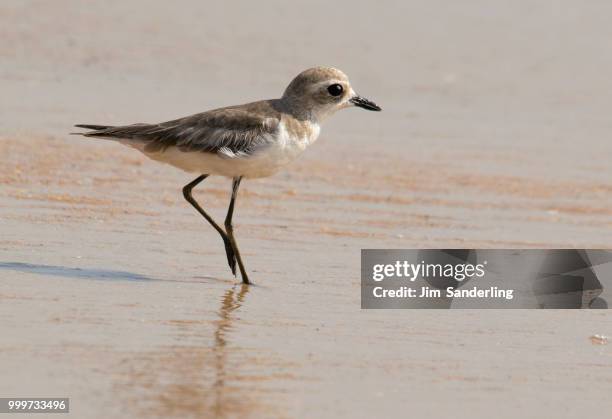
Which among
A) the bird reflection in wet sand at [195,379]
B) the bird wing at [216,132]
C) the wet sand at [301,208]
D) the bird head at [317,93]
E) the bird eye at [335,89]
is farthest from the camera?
the bird eye at [335,89]

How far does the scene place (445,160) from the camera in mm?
11320

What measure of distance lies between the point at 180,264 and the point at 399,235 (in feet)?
5.66

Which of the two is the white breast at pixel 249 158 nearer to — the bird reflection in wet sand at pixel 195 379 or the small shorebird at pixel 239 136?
the small shorebird at pixel 239 136

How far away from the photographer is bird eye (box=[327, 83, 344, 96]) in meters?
7.55

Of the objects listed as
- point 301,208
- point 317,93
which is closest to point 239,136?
point 317,93

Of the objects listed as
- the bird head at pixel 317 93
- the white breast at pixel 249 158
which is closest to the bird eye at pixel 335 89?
the bird head at pixel 317 93

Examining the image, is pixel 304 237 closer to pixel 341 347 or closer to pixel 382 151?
pixel 341 347

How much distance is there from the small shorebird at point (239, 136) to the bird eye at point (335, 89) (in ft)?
0.12

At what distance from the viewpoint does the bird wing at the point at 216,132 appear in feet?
23.1

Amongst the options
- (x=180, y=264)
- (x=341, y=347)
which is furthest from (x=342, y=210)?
(x=341, y=347)

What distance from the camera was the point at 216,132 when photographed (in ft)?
23.4

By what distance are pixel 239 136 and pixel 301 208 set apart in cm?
197

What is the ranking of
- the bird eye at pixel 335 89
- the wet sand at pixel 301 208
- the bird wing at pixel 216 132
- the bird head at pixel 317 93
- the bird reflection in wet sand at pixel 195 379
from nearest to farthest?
1. the bird reflection in wet sand at pixel 195 379
2. the wet sand at pixel 301 208
3. the bird wing at pixel 216 132
4. the bird head at pixel 317 93
5. the bird eye at pixel 335 89

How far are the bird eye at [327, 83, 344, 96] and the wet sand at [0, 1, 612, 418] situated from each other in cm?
92
